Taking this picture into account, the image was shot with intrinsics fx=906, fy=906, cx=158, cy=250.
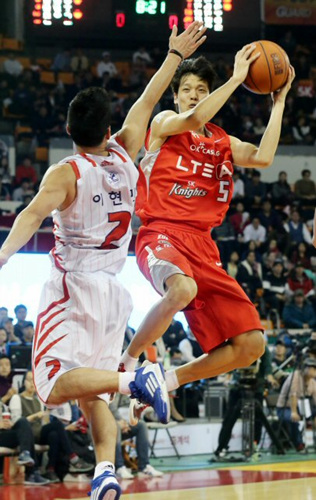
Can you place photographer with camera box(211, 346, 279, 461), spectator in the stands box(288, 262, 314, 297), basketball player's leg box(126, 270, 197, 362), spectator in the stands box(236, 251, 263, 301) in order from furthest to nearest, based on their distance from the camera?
spectator in the stands box(288, 262, 314, 297) < spectator in the stands box(236, 251, 263, 301) < photographer with camera box(211, 346, 279, 461) < basketball player's leg box(126, 270, 197, 362)

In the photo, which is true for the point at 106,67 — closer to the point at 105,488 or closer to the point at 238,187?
the point at 238,187

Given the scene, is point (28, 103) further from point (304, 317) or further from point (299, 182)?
point (304, 317)

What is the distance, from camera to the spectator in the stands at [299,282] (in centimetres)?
1833

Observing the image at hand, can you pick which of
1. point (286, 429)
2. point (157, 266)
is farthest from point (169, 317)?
point (286, 429)

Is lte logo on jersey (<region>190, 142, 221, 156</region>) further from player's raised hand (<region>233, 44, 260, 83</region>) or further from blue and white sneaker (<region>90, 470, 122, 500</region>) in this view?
blue and white sneaker (<region>90, 470, 122, 500</region>)

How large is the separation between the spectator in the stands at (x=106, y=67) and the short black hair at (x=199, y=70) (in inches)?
670

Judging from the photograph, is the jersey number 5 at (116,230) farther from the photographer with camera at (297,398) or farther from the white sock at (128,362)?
the photographer with camera at (297,398)

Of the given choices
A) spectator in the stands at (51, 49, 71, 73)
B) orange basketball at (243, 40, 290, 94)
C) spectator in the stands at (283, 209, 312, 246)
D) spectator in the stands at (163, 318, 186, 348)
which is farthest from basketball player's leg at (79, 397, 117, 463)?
spectator in the stands at (51, 49, 71, 73)

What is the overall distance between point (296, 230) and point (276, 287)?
76.2 inches

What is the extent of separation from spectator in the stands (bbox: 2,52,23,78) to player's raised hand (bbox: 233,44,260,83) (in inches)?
653

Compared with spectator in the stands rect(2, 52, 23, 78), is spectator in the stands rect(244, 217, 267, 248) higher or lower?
lower

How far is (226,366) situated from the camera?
21.2 ft

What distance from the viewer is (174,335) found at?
1514 cm

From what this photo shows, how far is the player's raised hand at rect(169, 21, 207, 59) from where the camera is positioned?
6176mm
